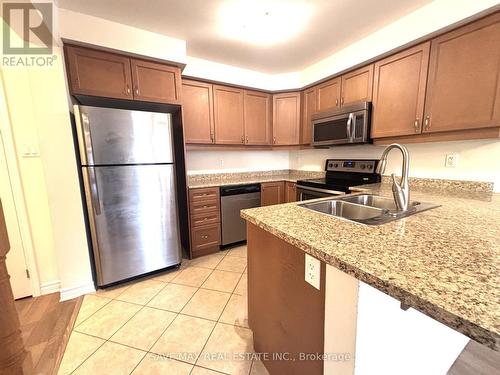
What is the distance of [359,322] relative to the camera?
0.62 m

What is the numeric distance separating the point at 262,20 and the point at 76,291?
9.57 feet

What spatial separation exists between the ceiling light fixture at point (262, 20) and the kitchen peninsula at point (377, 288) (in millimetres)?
1671

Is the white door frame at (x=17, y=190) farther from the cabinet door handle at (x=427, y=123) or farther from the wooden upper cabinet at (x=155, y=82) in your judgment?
the cabinet door handle at (x=427, y=123)

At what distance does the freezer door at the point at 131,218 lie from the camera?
189cm

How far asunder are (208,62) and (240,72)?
461mm

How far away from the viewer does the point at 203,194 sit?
103 inches

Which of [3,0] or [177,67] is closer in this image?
[3,0]

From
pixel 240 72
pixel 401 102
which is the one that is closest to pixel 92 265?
pixel 240 72

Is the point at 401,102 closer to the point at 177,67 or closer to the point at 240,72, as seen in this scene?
the point at 240,72

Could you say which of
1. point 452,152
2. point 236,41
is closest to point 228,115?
point 236,41

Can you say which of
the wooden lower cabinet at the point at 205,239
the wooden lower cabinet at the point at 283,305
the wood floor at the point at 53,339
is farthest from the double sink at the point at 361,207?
the wooden lower cabinet at the point at 205,239

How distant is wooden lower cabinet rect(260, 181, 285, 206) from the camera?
9.93 ft

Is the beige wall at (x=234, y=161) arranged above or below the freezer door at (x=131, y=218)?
above

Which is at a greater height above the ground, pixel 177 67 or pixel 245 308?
pixel 177 67
